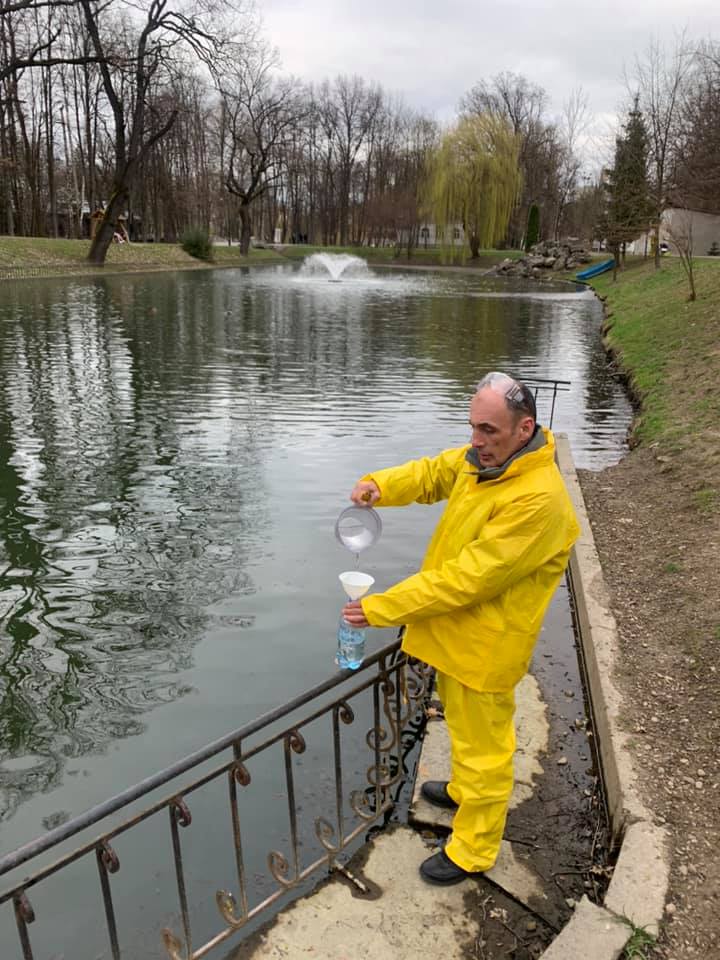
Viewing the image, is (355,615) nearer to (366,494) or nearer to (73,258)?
(366,494)

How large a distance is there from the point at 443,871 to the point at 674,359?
40.0 feet

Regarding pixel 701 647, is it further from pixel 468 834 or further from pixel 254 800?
pixel 254 800

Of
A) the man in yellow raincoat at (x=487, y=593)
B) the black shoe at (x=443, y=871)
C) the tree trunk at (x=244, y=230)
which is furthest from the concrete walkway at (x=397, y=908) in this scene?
the tree trunk at (x=244, y=230)

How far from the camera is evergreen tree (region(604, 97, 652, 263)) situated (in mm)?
37062

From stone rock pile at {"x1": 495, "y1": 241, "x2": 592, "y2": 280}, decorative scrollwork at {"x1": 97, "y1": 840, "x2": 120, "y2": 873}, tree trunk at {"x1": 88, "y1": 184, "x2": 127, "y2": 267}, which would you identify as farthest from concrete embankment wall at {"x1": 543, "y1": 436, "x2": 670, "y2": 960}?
stone rock pile at {"x1": 495, "y1": 241, "x2": 592, "y2": 280}

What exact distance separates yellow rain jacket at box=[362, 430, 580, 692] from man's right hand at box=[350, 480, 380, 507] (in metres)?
0.46

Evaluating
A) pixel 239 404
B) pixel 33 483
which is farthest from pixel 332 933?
pixel 239 404

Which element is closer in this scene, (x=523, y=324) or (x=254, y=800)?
(x=254, y=800)

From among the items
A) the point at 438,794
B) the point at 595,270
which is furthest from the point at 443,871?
the point at 595,270

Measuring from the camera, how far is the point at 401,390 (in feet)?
43.8

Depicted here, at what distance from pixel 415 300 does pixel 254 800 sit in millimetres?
28561

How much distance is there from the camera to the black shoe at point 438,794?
3367mm

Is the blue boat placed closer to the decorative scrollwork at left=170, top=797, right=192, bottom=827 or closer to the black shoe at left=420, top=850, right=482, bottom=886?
the black shoe at left=420, top=850, right=482, bottom=886

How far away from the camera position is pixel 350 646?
9.32ft
